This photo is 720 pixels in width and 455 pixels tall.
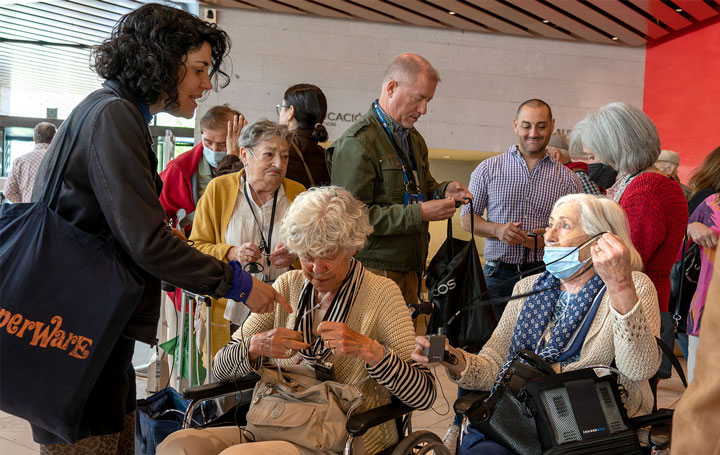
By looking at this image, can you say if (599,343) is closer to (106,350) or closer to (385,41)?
(106,350)

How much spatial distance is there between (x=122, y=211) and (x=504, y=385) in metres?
1.20

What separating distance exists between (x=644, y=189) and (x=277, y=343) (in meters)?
1.83

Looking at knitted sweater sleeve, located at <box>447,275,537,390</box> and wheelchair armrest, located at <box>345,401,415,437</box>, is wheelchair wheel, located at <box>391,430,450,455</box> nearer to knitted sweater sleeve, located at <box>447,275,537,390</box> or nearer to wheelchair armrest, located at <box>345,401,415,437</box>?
wheelchair armrest, located at <box>345,401,415,437</box>

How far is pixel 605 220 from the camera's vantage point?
231 cm

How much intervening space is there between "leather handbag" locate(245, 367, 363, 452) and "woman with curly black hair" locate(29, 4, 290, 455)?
0.33 metres

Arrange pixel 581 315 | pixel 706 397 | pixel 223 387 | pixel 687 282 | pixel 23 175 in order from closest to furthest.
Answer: pixel 706 397 → pixel 223 387 → pixel 581 315 → pixel 687 282 → pixel 23 175

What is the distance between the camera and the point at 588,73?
8398 mm

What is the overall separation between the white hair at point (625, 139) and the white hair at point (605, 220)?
83 cm

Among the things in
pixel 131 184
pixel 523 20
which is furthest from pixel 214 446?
pixel 523 20

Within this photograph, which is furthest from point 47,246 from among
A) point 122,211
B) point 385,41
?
point 385,41

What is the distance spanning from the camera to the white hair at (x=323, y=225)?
6.89ft

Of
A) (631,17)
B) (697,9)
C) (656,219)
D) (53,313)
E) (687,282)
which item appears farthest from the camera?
(631,17)

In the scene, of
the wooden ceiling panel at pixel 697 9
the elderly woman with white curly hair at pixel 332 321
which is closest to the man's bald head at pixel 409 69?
the elderly woman with white curly hair at pixel 332 321

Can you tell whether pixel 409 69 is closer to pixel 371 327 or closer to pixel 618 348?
pixel 371 327
